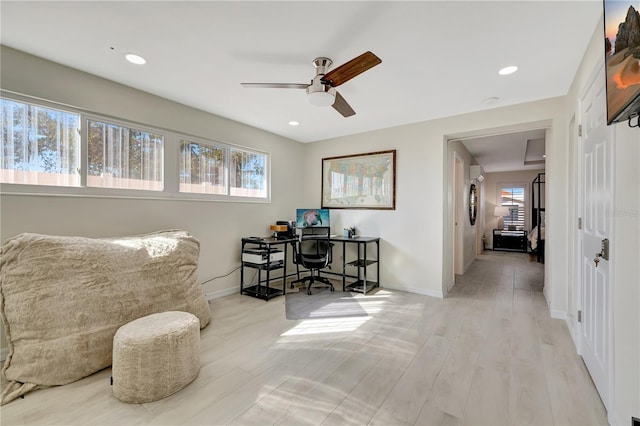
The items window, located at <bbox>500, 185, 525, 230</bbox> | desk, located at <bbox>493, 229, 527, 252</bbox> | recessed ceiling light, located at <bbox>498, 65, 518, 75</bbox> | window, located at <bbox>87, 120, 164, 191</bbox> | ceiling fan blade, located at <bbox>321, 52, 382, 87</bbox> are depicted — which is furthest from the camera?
window, located at <bbox>500, 185, 525, 230</bbox>

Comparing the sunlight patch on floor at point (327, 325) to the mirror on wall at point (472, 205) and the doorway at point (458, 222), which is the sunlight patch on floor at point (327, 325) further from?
the mirror on wall at point (472, 205)

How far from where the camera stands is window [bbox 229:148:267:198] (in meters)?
4.09

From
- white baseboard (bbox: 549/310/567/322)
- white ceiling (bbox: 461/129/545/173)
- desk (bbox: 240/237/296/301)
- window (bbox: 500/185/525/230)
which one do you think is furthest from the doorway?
window (bbox: 500/185/525/230)

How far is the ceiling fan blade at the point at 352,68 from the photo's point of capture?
1.86m

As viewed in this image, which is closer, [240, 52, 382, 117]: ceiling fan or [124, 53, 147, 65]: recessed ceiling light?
[240, 52, 382, 117]: ceiling fan

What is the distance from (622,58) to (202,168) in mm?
3751

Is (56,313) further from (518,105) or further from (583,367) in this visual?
(518,105)

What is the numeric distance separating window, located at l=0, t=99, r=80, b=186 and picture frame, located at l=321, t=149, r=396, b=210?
334 centimetres

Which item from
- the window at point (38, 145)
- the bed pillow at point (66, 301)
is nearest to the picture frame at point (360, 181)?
the bed pillow at point (66, 301)

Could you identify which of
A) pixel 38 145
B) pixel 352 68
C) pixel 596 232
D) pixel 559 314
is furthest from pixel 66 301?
pixel 559 314

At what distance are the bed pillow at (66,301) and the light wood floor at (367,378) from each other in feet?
0.51

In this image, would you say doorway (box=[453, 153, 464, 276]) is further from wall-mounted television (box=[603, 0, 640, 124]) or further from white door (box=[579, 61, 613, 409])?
wall-mounted television (box=[603, 0, 640, 124])

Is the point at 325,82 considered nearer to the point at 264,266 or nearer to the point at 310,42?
the point at 310,42

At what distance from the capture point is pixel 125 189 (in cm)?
293
